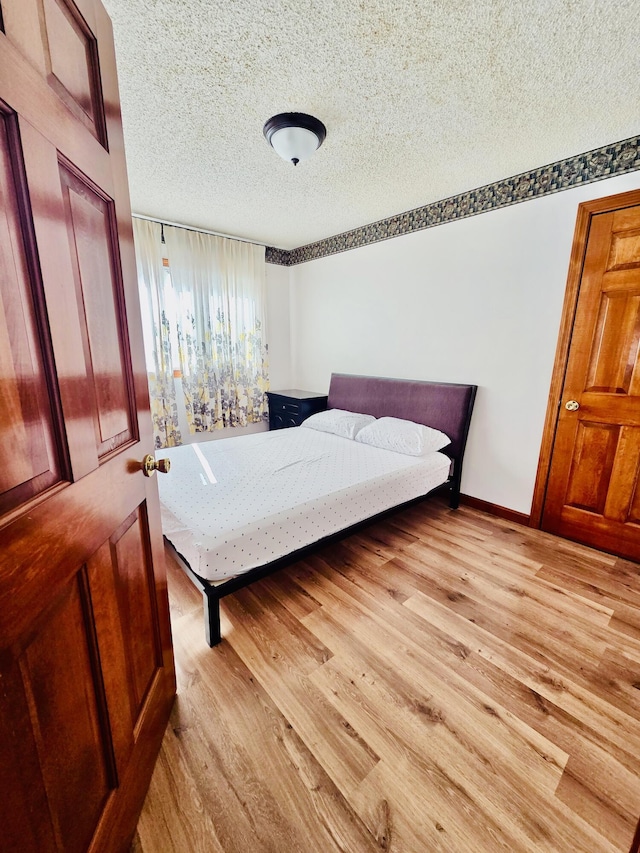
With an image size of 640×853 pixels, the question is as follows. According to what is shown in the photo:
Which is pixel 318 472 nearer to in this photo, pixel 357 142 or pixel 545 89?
pixel 357 142

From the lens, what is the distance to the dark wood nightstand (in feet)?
12.8

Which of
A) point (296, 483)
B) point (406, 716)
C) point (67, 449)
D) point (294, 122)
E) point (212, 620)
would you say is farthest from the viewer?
point (296, 483)

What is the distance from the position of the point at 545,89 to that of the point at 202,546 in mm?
2620

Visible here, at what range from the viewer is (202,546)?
1500 millimetres

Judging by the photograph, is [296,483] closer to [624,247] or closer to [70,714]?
[70,714]

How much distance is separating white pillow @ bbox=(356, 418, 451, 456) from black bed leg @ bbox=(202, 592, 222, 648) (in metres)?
1.76

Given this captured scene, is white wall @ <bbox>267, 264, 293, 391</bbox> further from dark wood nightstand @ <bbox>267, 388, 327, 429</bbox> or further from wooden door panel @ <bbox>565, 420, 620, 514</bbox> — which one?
wooden door panel @ <bbox>565, 420, 620, 514</bbox>

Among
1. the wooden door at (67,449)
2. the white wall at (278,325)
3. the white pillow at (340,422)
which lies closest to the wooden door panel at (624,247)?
the white pillow at (340,422)

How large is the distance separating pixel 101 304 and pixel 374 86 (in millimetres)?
1672

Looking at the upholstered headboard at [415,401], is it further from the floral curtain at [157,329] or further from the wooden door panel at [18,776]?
the wooden door panel at [18,776]

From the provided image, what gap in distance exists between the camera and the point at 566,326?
2.37 meters

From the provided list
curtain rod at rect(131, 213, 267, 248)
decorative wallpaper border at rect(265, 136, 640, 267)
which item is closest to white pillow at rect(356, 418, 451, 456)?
decorative wallpaper border at rect(265, 136, 640, 267)

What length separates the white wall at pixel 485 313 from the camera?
2441 mm

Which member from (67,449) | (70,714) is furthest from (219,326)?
(70,714)
